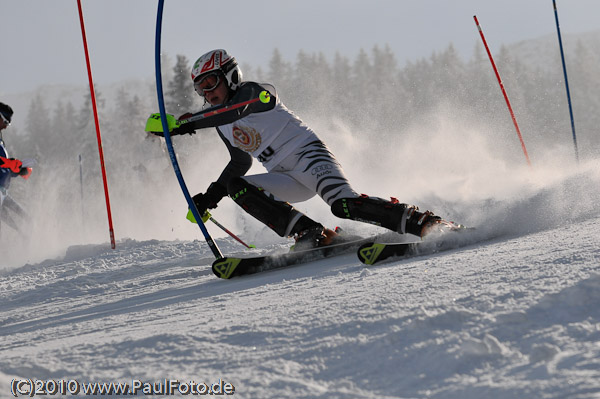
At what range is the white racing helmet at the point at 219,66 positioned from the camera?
13.2 feet

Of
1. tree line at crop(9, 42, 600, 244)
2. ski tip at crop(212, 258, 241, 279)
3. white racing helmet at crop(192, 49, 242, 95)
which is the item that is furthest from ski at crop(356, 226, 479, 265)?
tree line at crop(9, 42, 600, 244)

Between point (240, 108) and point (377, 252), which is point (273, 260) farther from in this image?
point (240, 108)

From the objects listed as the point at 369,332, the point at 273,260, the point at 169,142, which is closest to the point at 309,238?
the point at 273,260

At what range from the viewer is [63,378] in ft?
5.01

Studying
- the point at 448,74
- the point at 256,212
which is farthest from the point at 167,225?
the point at 448,74

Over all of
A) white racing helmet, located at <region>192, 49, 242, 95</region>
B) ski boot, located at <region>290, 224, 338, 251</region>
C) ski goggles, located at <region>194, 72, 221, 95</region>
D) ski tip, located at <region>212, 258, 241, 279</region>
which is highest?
white racing helmet, located at <region>192, 49, 242, 95</region>

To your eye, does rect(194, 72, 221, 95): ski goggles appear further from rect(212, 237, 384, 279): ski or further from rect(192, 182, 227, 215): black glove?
rect(212, 237, 384, 279): ski

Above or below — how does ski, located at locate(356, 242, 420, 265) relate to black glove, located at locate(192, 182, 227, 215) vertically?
below

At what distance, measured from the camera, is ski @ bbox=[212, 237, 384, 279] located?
3561mm

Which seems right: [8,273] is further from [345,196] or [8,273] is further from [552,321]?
[552,321]

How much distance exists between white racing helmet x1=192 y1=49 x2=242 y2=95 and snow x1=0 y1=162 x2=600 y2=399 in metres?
1.58

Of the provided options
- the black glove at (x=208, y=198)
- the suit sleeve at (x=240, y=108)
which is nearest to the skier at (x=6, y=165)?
the black glove at (x=208, y=198)

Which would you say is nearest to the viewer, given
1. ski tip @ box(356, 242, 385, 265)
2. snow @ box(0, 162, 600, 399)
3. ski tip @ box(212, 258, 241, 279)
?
snow @ box(0, 162, 600, 399)

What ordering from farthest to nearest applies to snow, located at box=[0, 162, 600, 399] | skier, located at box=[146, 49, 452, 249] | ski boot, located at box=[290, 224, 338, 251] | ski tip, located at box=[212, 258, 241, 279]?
ski boot, located at box=[290, 224, 338, 251], skier, located at box=[146, 49, 452, 249], ski tip, located at box=[212, 258, 241, 279], snow, located at box=[0, 162, 600, 399]
